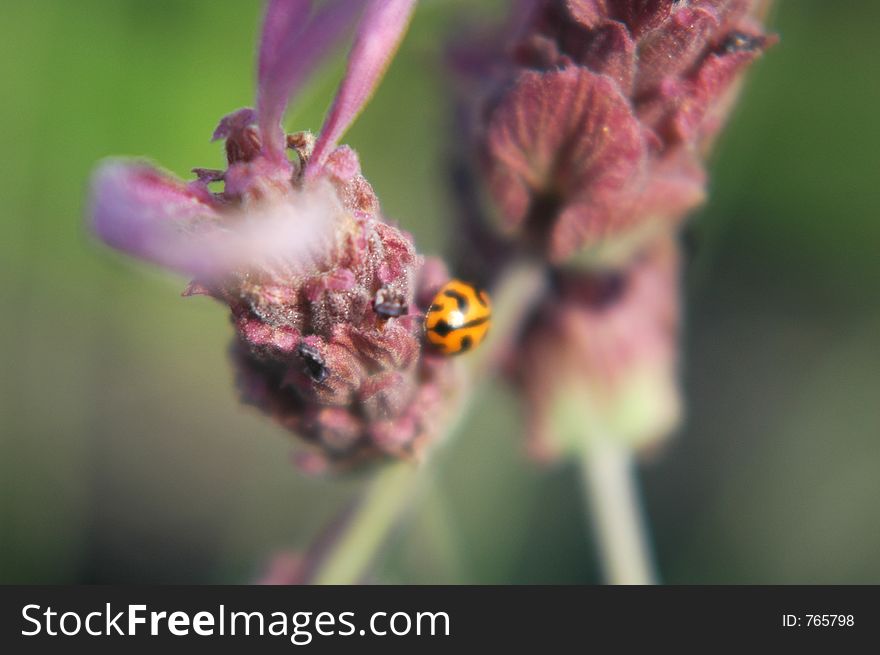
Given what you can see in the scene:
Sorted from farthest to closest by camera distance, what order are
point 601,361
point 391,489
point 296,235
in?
point 601,361, point 391,489, point 296,235

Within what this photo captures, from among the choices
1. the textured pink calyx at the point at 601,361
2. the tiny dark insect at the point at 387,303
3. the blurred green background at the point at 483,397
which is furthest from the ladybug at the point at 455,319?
the blurred green background at the point at 483,397

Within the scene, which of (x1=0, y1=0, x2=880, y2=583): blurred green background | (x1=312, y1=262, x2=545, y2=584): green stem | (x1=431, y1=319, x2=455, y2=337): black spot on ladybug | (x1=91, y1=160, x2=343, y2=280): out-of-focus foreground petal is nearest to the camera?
(x1=91, y1=160, x2=343, y2=280): out-of-focus foreground petal

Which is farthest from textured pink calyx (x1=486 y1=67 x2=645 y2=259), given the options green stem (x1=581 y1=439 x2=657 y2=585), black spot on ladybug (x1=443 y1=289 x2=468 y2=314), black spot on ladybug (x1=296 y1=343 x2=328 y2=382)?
green stem (x1=581 y1=439 x2=657 y2=585)

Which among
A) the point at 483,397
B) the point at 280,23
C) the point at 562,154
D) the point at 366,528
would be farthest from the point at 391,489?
the point at 483,397

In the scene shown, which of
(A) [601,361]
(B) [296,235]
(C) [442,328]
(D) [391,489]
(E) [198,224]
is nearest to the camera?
(B) [296,235]

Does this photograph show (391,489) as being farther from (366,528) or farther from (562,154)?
(562,154)

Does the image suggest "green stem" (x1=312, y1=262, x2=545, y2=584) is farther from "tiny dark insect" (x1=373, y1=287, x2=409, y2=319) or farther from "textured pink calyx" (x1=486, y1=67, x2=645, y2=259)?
"tiny dark insect" (x1=373, y1=287, x2=409, y2=319)

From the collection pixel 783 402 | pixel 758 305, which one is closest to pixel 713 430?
pixel 783 402

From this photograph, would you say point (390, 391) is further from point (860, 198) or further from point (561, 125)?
point (860, 198)
